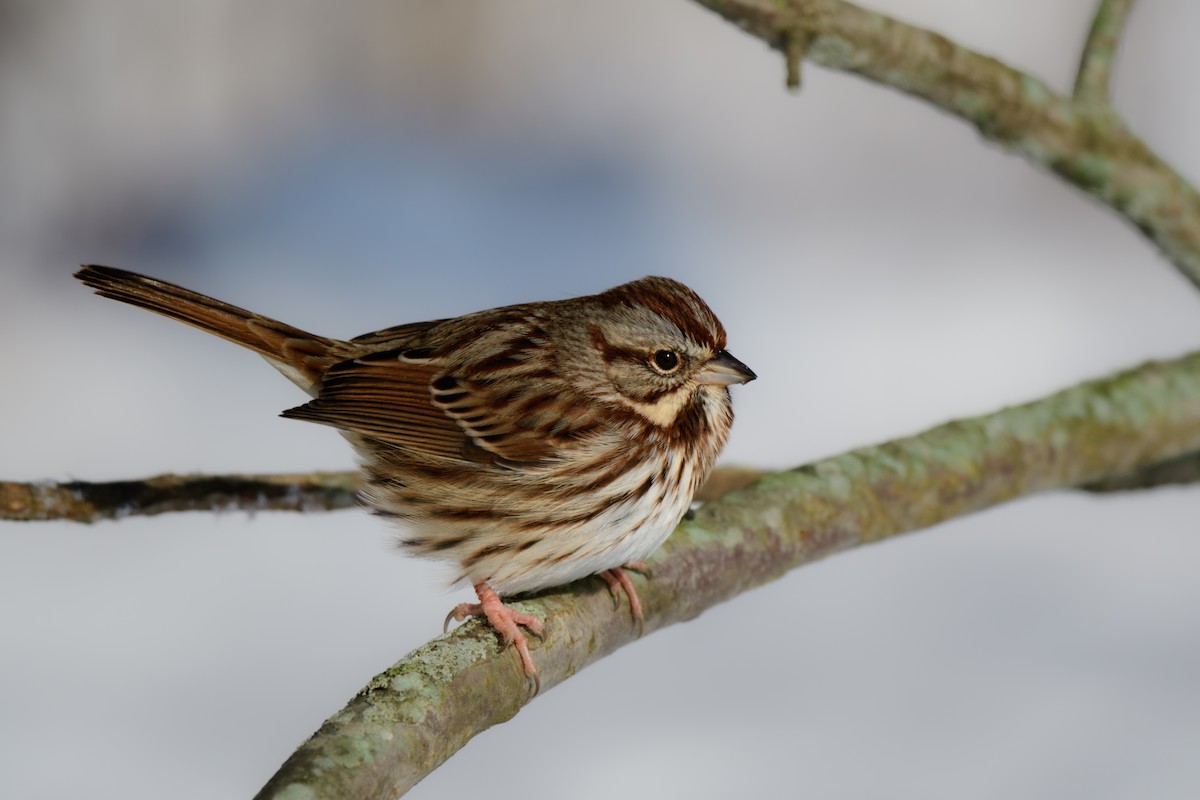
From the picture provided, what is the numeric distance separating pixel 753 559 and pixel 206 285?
2.74 meters

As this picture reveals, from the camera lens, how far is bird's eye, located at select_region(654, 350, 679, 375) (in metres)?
2.84

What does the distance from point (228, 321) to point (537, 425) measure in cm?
76

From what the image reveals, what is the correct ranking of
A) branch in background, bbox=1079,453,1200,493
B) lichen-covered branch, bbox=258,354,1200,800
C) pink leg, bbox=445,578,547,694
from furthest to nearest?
branch in background, bbox=1079,453,1200,493 → pink leg, bbox=445,578,547,694 → lichen-covered branch, bbox=258,354,1200,800

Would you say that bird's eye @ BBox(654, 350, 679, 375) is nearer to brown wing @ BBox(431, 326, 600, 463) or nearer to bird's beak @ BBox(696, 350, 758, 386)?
bird's beak @ BBox(696, 350, 758, 386)

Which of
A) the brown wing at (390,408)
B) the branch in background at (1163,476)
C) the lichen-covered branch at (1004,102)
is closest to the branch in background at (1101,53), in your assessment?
the lichen-covered branch at (1004,102)

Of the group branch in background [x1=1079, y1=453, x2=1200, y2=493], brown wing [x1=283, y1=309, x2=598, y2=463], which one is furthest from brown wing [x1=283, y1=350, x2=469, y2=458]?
branch in background [x1=1079, y1=453, x2=1200, y2=493]

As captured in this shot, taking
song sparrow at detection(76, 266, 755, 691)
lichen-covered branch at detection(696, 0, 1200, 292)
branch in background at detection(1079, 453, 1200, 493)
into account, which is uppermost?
lichen-covered branch at detection(696, 0, 1200, 292)

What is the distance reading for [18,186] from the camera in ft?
17.6

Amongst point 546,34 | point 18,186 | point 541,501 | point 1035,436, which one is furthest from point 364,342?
point 546,34

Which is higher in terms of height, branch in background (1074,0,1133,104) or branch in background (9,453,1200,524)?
branch in background (1074,0,1133,104)

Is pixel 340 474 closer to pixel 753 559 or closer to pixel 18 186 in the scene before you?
pixel 753 559

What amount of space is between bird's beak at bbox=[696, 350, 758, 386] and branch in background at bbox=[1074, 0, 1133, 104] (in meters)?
1.84

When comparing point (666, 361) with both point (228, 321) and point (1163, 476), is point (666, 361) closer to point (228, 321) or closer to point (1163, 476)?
point (228, 321)

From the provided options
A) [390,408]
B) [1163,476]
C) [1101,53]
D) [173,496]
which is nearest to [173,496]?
[173,496]
